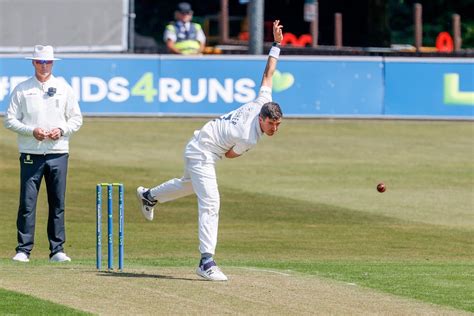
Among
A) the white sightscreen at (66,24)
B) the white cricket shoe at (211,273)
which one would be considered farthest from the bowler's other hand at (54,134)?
the white sightscreen at (66,24)

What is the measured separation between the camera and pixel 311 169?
85.6 feet

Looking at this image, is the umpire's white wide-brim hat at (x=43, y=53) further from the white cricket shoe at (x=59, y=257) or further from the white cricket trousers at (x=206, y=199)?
the white cricket trousers at (x=206, y=199)

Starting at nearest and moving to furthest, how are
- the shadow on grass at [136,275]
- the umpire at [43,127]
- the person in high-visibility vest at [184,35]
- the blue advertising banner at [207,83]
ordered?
1. the shadow on grass at [136,275]
2. the umpire at [43,127]
3. the blue advertising banner at [207,83]
4. the person in high-visibility vest at [184,35]

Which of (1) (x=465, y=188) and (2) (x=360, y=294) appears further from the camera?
(1) (x=465, y=188)

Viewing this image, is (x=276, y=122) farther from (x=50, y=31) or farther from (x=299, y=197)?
(x=50, y=31)

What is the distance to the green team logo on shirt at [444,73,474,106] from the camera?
103ft

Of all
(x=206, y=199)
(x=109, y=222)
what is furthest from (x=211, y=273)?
(x=109, y=222)

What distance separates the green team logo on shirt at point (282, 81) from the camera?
30.9 meters

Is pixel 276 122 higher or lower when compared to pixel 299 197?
higher

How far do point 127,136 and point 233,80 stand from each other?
2947 millimetres

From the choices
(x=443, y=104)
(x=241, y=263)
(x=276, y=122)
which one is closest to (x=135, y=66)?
(x=443, y=104)

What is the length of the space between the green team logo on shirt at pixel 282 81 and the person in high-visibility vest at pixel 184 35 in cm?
289

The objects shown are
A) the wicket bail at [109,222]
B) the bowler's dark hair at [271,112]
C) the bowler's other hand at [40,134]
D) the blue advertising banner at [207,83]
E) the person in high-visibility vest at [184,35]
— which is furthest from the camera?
the person in high-visibility vest at [184,35]

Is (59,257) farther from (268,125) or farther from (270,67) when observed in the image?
(268,125)
